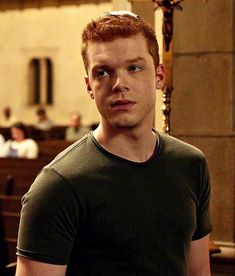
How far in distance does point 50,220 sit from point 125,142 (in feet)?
0.80

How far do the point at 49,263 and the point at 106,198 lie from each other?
17 centimetres

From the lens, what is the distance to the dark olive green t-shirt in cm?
136

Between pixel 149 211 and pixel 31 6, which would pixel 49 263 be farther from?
pixel 31 6

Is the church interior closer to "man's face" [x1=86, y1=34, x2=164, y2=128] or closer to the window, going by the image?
"man's face" [x1=86, y1=34, x2=164, y2=128]

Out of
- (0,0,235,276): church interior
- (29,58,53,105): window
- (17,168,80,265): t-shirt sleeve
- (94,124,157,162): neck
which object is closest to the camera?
(17,168,80,265): t-shirt sleeve

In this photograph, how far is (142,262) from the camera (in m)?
1.40

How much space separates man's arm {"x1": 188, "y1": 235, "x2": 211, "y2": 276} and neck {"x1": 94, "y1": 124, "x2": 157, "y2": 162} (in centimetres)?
28

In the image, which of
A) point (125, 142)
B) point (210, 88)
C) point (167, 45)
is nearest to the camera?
point (125, 142)

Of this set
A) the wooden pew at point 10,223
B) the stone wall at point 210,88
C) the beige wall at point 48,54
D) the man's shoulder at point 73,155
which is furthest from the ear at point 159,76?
the beige wall at point 48,54

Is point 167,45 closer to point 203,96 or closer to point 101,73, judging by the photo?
point 203,96

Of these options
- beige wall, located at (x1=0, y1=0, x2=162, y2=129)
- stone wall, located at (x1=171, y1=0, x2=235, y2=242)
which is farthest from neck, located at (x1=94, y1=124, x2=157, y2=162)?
beige wall, located at (x1=0, y1=0, x2=162, y2=129)

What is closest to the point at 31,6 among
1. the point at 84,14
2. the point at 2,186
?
the point at 84,14

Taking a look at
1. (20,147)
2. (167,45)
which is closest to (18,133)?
(20,147)

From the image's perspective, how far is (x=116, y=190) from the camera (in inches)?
55.0
